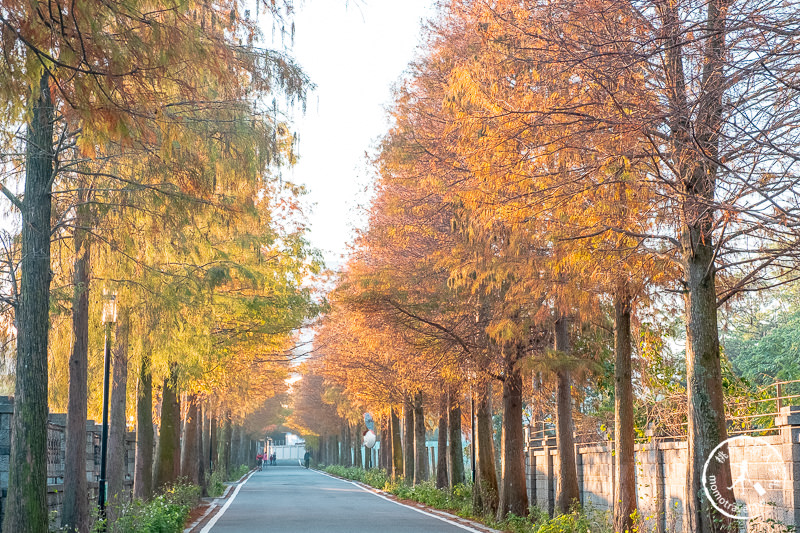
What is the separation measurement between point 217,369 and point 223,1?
18.0 m

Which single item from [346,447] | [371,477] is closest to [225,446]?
[346,447]

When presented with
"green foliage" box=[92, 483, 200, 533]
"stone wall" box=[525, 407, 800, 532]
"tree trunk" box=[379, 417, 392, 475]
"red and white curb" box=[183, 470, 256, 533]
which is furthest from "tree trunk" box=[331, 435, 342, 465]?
"green foliage" box=[92, 483, 200, 533]

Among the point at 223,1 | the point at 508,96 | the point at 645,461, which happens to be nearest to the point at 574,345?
the point at 645,461

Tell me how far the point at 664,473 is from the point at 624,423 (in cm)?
224

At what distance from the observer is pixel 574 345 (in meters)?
20.4

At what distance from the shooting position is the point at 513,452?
64.1 feet

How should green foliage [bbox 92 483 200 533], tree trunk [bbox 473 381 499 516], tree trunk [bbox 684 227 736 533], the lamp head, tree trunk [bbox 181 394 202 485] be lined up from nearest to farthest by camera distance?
tree trunk [bbox 684 227 736 533], green foliage [bbox 92 483 200 533], the lamp head, tree trunk [bbox 473 381 499 516], tree trunk [bbox 181 394 202 485]

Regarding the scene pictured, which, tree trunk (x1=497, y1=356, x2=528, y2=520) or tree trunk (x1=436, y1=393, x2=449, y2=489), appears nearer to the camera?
tree trunk (x1=497, y1=356, x2=528, y2=520)

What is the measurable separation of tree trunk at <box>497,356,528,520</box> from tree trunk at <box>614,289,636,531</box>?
4.56 metres

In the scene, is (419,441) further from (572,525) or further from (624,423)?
(624,423)

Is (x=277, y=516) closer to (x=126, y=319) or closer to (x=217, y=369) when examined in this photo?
(x=217, y=369)

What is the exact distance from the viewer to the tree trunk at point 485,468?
70.8 ft

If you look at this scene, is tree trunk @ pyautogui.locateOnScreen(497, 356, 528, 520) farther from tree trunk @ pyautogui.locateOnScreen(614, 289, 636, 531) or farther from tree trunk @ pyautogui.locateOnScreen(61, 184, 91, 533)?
tree trunk @ pyautogui.locateOnScreen(61, 184, 91, 533)

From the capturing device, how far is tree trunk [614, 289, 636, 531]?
14.0 meters
